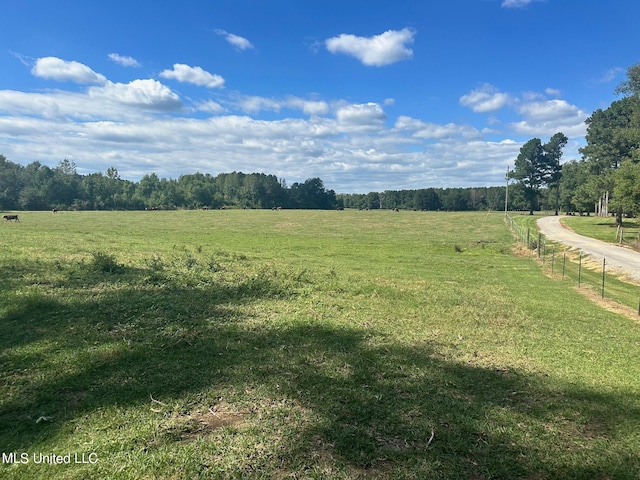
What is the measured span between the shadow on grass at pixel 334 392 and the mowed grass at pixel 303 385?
1.1 inches

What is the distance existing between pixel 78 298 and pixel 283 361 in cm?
660

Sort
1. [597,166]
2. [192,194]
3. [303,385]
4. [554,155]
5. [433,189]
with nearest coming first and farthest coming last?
[303,385] → [597,166] → [554,155] → [192,194] → [433,189]

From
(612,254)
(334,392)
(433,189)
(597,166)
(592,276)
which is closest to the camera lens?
(334,392)

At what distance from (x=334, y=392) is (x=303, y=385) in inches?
20.1

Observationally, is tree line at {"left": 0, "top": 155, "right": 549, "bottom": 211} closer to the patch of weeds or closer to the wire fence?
the wire fence

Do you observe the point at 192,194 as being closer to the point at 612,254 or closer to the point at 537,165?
the point at 537,165

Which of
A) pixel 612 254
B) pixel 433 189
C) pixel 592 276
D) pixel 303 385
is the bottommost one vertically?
pixel 592 276

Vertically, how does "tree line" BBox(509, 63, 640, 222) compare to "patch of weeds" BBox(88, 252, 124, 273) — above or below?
above

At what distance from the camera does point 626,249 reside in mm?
36062

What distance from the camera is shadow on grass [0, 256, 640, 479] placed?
440 centimetres

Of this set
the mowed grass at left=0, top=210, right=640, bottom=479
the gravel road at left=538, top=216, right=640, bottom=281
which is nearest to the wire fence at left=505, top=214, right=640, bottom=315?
the gravel road at left=538, top=216, right=640, bottom=281

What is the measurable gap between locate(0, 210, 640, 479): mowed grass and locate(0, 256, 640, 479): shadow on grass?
0.03 meters

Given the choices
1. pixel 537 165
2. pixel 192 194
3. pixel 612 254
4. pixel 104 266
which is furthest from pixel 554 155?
pixel 104 266

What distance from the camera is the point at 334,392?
232 inches
